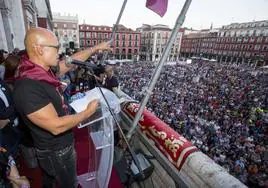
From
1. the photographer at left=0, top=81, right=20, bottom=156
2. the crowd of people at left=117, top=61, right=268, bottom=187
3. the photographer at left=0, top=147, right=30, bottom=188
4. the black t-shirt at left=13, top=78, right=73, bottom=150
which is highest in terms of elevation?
the black t-shirt at left=13, top=78, right=73, bottom=150

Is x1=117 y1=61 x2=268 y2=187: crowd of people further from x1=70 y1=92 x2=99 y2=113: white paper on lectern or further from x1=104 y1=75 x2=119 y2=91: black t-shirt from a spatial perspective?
x1=70 y1=92 x2=99 y2=113: white paper on lectern

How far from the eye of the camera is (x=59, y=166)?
1719 millimetres

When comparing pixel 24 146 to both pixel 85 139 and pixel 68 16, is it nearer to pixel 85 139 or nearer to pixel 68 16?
pixel 85 139

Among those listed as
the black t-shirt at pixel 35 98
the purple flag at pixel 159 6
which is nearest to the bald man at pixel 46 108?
the black t-shirt at pixel 35 98

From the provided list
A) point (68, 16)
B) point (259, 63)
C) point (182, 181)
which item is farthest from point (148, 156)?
point (259, 63)

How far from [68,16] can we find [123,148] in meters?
57.8

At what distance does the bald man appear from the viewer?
51.3 inches

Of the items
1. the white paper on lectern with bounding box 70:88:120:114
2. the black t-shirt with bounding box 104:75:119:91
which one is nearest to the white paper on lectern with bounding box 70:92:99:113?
the white paper on lectern with bounding box 70:88:120:114

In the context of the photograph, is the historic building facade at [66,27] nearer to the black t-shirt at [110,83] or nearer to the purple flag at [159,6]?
the black t-shirt at [110,83]

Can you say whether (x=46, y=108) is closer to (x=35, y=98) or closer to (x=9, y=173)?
(x=35, y=98)

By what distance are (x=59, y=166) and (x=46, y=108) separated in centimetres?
74

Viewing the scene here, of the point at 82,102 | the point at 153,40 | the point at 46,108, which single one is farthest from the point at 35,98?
the point at 153,40

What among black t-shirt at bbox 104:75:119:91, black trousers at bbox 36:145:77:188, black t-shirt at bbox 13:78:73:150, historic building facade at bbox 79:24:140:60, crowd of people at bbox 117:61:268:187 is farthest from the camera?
historic building facade at bbox 79:24:140:60

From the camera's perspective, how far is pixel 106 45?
8.88 feet
